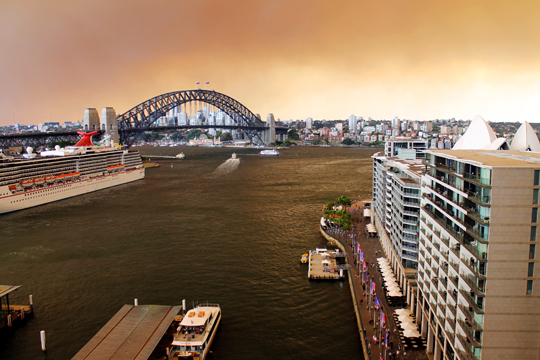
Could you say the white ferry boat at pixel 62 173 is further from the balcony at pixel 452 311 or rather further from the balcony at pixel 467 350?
the balcony at pixel 467 350

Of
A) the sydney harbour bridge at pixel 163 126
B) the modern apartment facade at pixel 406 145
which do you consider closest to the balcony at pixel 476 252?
the modern apartment facade at pixel 406 145

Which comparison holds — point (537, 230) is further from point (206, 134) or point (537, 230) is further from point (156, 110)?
point (206, 134)

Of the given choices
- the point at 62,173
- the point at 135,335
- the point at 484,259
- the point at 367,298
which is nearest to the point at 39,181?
the point at 62,173

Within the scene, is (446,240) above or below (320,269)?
above

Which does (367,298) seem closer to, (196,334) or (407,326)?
(407,326)

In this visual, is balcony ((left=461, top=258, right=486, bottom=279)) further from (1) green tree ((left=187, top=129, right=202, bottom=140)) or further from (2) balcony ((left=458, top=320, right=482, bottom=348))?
(1) green tree ((left=187, top=129, right=202, bottom=140))
